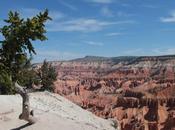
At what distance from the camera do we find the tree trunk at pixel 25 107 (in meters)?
26.0

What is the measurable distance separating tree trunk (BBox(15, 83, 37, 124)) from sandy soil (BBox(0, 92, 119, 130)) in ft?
2.49

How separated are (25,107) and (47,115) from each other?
19.8ft

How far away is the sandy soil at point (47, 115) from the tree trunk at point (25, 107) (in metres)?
0.76

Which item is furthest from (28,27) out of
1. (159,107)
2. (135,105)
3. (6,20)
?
(135,105)

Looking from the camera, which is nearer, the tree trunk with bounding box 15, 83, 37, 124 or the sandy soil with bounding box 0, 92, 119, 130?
the tree trunk with bounding box 15, 83, 37, 124

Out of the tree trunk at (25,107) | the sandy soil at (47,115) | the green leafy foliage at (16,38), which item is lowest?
the sandy soil at (47,115)

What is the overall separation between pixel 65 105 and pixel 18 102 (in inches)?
311

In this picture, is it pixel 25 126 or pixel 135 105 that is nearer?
pixel 25 126

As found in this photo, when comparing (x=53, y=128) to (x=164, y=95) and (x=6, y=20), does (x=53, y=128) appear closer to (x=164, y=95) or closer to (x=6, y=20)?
(x=6, y=20)

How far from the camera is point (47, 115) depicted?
106 ft

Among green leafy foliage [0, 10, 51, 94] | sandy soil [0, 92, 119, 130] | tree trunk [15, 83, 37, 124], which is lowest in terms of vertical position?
sandy soil [0, 92, 119, 130]

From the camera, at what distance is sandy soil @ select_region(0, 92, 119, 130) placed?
2919 centimetres

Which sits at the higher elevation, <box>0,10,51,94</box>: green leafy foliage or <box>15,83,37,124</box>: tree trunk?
<box>0,10,51,94</box>: green leafy foliage

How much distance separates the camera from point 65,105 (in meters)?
44.5
